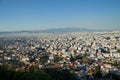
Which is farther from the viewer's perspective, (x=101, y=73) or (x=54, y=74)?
(x=101, y=73)

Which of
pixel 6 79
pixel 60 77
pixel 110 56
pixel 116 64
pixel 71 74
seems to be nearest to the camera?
pixel 6 79

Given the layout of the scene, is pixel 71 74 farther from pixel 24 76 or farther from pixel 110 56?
pixel 110 56

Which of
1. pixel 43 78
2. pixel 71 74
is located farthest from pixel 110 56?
pixel 43 78

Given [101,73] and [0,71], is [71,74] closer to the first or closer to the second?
[101,73]

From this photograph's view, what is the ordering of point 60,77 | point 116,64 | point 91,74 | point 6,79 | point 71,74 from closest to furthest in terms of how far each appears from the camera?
1. point 6,79
2. point 60,77
3. point 71,74
4. point 91,74
5. point 116,64

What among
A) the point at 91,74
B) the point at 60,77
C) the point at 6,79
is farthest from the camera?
the point at 91,74

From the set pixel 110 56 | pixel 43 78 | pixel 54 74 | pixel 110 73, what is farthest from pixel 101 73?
pixel 110 56

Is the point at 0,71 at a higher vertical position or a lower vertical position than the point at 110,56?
higher

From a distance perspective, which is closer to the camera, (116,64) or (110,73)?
(110,73)

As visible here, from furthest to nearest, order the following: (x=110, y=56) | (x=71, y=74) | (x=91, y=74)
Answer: (x=110, y=56) → (x=91, y=74) → (x=71, y=74)
